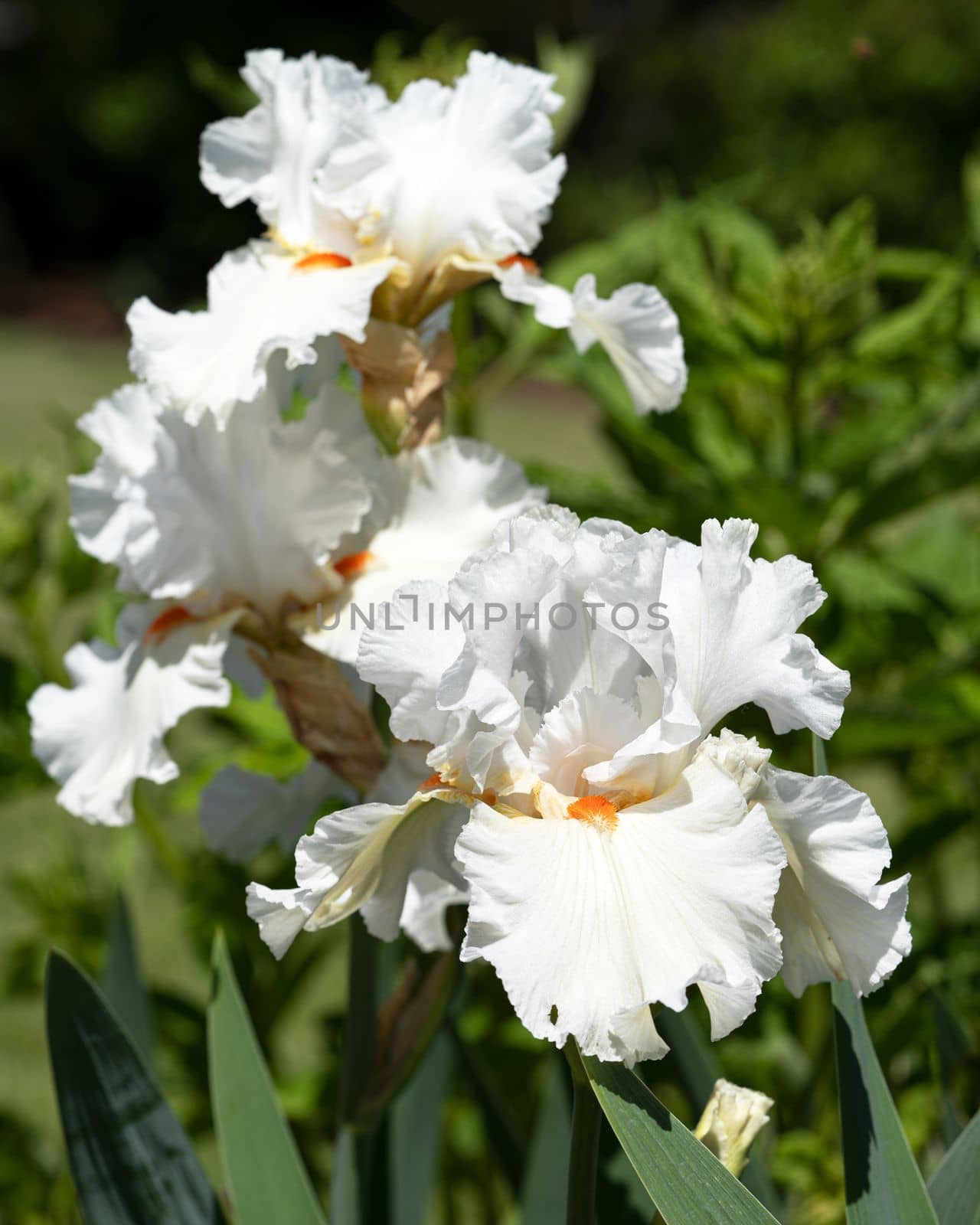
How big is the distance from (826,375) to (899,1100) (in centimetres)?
71

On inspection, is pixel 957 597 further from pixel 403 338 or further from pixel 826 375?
pixel 403 338

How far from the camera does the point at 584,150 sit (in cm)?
1005

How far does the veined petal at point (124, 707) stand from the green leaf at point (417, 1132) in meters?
0.41

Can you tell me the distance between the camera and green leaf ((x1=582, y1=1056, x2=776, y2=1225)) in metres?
0.66

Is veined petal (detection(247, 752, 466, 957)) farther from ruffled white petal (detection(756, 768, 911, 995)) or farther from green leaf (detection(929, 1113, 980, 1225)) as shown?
green leaf (detection(929, 1113, 980, 1225))

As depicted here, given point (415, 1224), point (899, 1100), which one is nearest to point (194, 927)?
point (415, 1224)

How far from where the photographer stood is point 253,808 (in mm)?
1036

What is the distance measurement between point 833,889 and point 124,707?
0.52 metres

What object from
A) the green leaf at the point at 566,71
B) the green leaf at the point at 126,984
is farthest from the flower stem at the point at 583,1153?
the green leaf at the point at 566,71

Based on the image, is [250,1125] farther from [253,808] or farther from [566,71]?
[566,71]

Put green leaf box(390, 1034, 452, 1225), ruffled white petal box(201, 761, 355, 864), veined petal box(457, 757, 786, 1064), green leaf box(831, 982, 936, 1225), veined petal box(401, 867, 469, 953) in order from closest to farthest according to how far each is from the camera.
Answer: veined petal box(457, 757, 786, 1064)
green leaf box(831, 982, 936, 1225)
veined petal box(401, 867, 469, 953)
ruffled white petal box(201, 761, 355, 864)
green leaf box(390, 1034, 452, 1225)

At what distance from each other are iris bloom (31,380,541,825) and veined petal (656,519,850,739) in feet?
0.81

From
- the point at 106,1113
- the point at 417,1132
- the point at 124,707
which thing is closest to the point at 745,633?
the point at 124,707

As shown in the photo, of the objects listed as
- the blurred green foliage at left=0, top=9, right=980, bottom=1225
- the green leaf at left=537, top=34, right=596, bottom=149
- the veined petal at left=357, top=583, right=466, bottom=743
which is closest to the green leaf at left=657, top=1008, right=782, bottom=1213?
the blurred green foliage at left=0, top=9, right=980, bottom=1225
